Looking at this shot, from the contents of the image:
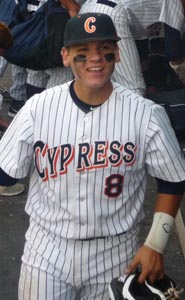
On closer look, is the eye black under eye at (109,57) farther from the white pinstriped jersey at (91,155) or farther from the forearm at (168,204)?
the forearm at (168,204)

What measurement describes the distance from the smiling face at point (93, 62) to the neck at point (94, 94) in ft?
0.05

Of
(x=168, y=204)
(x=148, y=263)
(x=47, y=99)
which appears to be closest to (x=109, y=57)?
(x=47, y=99)

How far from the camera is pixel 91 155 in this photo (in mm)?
2689

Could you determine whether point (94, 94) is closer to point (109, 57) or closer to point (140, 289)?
point (109, 57)

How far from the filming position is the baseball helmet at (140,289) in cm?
256

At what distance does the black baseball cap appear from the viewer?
8.61ft

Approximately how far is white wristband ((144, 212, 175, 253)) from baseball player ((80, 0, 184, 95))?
6.26 feet

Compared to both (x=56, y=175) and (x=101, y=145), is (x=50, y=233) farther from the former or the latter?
(x=101, y=145)

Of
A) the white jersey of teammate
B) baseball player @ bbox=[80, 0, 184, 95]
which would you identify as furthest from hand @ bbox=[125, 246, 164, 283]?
the white jersey of teammate

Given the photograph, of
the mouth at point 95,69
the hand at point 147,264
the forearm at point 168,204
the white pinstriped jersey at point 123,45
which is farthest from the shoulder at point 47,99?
the white pinstriped jersey at point 123,45

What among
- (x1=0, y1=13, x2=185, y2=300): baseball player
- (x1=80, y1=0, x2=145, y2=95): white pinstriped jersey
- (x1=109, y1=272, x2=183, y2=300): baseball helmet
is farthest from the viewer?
(x1=80, y1=0, x2=145, y2=95): white pinstriped jersey

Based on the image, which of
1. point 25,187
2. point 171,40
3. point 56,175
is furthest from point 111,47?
point 25,187

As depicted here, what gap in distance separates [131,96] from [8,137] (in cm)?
54

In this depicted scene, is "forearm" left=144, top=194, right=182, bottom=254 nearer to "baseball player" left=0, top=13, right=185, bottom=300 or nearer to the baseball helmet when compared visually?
"baseball player" left=0, top=13, right=185, bottom=300
